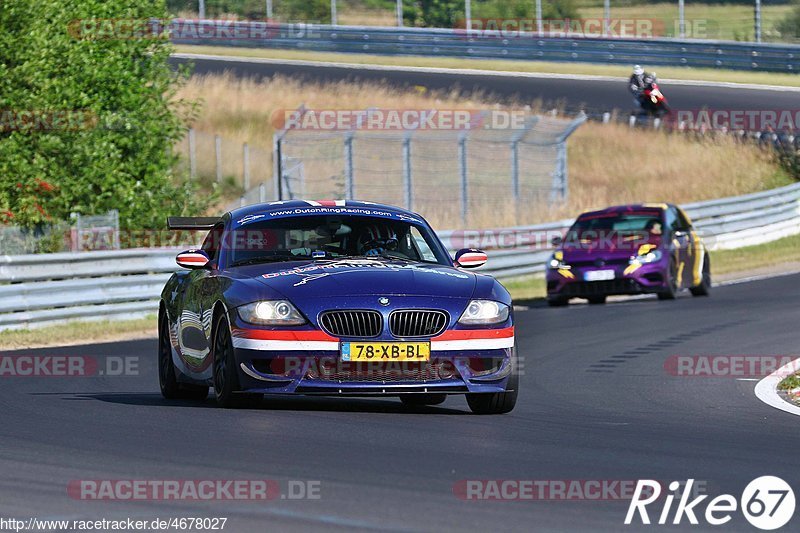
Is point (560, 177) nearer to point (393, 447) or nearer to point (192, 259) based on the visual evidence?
point (192, 259)

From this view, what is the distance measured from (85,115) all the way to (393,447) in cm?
1705

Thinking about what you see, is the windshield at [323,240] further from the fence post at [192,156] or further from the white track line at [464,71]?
the white track line at [464,71]

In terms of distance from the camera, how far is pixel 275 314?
996cm

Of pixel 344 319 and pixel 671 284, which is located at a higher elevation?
pixel 344 319

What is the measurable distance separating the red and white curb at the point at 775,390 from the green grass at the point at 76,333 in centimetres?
853

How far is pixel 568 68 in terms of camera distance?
175 ft

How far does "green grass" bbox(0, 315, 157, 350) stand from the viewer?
62.2 ft

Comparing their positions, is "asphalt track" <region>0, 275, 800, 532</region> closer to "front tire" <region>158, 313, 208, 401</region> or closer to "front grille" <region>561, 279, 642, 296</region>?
"front tire" <region>158, 313, 208, 401</region>

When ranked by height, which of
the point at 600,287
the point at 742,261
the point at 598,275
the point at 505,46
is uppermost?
the point at 505,46

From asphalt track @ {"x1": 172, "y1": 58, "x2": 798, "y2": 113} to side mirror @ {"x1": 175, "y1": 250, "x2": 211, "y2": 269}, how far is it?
34820mm

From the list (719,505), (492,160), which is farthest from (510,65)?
(719,505)

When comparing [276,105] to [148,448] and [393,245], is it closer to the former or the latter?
[393,245]

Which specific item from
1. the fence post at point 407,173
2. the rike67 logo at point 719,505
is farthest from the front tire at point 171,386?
the fence post at point 407,173

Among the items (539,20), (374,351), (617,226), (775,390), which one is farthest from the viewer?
(539,20)
